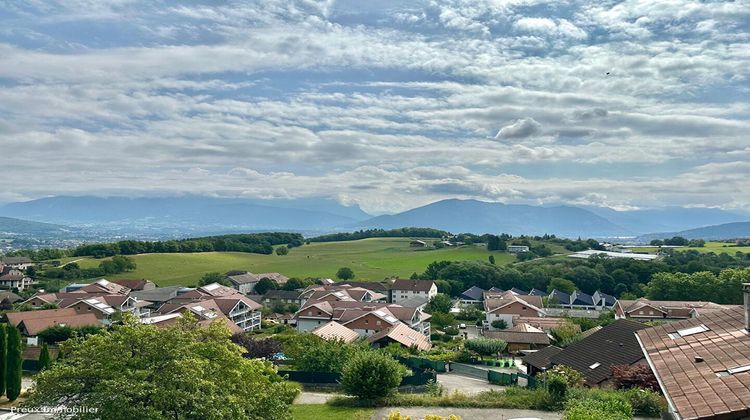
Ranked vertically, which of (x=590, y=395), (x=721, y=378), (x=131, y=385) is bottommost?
(x=590, y=395)

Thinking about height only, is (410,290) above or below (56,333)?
above

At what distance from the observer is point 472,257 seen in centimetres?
12356

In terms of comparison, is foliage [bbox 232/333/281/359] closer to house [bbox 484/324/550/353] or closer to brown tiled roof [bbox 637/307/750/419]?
house [bbox 484/324/550/353]

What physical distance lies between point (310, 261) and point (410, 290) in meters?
41.1

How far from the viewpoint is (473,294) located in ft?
312

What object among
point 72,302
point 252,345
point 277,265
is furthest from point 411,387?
point 277,265

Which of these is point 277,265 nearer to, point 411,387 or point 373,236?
point 373,236

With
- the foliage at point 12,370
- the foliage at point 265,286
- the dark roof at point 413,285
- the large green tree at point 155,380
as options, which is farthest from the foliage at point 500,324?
the large green tree at point 155,380

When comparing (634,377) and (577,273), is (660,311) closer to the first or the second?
(577,273)

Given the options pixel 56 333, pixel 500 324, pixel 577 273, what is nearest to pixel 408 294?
pixel 500 324

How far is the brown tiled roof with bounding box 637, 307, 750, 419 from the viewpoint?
9.87 meters

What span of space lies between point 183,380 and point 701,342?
1344 centimetres

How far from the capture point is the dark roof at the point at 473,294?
9394 centimetres

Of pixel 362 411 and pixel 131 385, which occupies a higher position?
pixel 131 385
